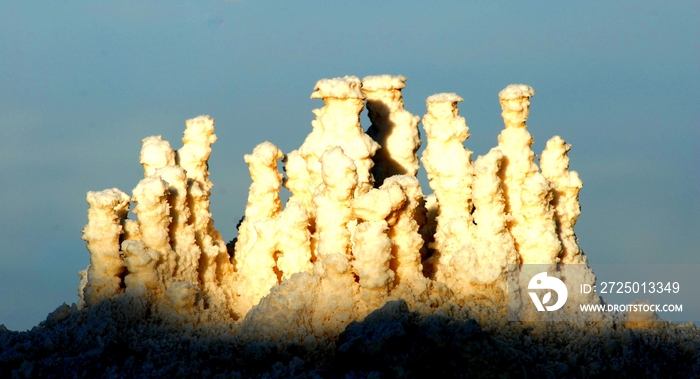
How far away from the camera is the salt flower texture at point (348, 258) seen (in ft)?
29.8

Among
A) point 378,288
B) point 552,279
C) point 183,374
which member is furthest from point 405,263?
point 183,374

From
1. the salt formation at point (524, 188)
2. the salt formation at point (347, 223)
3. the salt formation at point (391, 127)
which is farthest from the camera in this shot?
the salt formation at point (391, 127)

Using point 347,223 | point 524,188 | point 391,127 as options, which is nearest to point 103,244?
point 347,223

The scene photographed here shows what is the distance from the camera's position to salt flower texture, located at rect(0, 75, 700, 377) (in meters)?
9.08

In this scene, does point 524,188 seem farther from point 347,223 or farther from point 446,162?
point 347,223

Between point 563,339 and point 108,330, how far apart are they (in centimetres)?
341

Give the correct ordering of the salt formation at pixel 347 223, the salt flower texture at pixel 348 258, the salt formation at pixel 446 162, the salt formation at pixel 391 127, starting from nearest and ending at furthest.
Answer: the salt flower texture at pixel 348 258
the salt formation at pixel 347 223
the salt formation at pixel 446 162
the salt formation at pixel 391 127

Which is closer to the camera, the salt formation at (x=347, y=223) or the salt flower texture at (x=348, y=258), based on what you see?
A: the salt flower texture at (x=348, y=258)

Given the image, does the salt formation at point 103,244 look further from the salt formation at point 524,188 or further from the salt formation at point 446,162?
the salt formation at point 524,188

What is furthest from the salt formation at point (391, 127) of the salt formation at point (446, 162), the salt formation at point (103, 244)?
the salt formation at point (103, 244)

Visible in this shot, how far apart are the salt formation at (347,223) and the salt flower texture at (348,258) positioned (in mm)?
15

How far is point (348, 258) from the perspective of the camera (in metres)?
9.89

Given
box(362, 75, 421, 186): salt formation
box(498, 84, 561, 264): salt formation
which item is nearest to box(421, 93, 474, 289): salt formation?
box(498, 84, 561, 264): salt formation

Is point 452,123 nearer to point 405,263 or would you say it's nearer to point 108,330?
point 405,263
